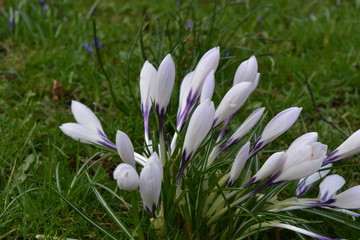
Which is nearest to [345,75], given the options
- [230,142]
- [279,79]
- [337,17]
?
[279,79]

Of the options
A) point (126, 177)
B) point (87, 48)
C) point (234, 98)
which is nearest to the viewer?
point (126, 177)

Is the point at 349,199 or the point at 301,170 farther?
the point at 349,199

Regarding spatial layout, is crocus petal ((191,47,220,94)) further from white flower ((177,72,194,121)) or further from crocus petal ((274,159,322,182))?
crocus petal ((274,159,322,182))

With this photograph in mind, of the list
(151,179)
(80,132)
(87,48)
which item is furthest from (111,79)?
(151,179)

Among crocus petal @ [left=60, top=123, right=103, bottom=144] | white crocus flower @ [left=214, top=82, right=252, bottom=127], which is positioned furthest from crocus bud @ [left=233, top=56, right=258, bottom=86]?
crocus petal @ [left=60, top=123, right=103, bottom=144]

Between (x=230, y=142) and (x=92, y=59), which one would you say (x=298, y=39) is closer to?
(x=92, y=59)

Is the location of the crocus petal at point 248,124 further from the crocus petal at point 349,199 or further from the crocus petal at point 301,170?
the crocus petal at point 349,199

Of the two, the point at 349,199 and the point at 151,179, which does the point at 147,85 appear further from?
the point at 349,199
